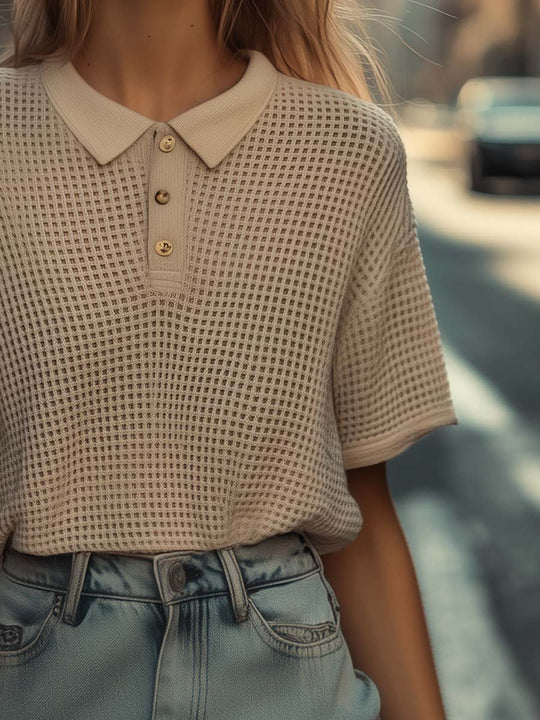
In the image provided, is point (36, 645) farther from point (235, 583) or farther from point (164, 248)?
point (164, 248)

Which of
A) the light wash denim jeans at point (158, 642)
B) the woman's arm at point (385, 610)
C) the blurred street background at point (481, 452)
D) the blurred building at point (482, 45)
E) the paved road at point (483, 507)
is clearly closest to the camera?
the light wash denim jeans at point (158, 642)

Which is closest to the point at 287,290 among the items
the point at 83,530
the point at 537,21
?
the point at 83,530

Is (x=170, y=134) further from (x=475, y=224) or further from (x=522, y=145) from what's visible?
(x=522, y=145)

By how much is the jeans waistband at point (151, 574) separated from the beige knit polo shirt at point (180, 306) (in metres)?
0.02

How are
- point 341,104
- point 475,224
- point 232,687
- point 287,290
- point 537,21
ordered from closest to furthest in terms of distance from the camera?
1. point 232,687
2. point 287,290
3. point 341,104
4. point 475,224
5. point 537,21

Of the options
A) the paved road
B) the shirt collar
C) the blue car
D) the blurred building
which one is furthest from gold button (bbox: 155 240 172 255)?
the blurred building

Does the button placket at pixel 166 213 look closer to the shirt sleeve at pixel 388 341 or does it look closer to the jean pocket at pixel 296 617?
the shirt sleeve at pixel 388 341

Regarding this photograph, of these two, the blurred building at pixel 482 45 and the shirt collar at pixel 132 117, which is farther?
the blurred building at pixel 482 45

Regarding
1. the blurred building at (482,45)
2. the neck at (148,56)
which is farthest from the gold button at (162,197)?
the blurred building at (482,45)

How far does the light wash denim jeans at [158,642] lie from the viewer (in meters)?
1.48

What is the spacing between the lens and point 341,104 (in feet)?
5.59

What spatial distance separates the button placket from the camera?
155 cm

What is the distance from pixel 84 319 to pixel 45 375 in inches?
2.9

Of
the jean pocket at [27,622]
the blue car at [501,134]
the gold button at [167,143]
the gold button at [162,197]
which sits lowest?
the blue car at [501,134]
